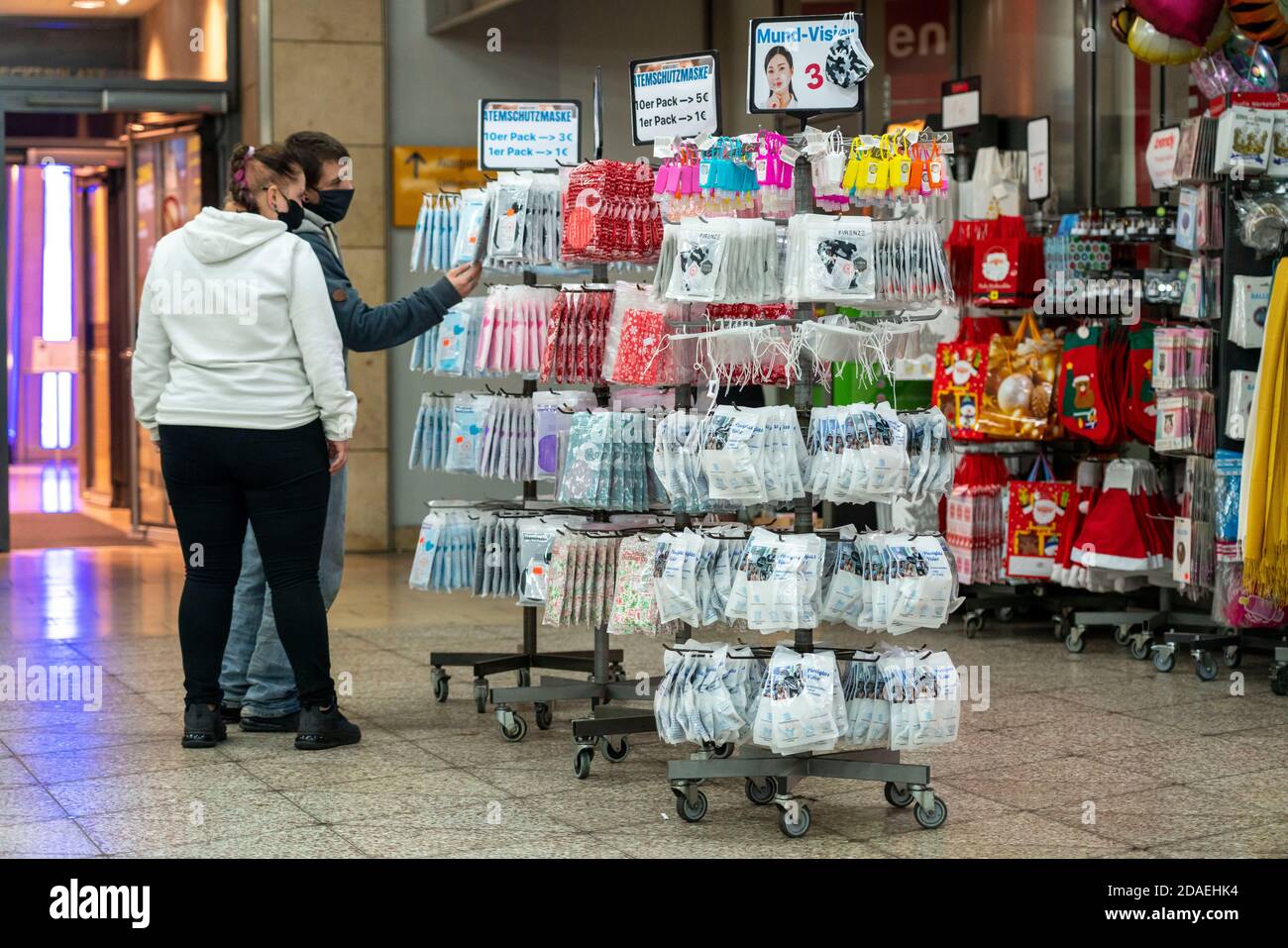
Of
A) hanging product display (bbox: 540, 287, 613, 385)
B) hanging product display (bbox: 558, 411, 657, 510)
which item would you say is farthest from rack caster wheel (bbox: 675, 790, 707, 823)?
hanging product display (bbox: 540, 287, 613, 385)

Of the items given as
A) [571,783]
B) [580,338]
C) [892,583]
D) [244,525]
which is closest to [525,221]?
[580,338]

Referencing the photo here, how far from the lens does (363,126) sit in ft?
34.0

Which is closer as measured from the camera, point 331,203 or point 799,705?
point 799,705

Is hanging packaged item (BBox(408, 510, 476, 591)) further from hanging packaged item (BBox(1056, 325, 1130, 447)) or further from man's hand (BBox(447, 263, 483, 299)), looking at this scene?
hanging packaged item (BBox(1056, 325, 1130, 447))

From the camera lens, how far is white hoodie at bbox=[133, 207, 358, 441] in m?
4.73

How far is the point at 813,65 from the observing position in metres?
4.32

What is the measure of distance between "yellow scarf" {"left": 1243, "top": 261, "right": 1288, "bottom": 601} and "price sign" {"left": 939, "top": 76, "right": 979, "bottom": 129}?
2.77 m

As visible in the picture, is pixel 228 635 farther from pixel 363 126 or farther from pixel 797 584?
pixel 363 126

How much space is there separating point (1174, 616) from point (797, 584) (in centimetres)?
330

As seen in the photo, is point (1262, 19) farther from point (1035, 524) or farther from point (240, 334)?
point (240, 334)

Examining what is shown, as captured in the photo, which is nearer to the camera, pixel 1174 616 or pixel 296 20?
pixel 1174 616

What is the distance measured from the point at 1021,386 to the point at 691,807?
355 centimetres

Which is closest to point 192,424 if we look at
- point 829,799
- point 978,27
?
point 829,799

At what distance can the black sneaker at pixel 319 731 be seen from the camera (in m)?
4.95
